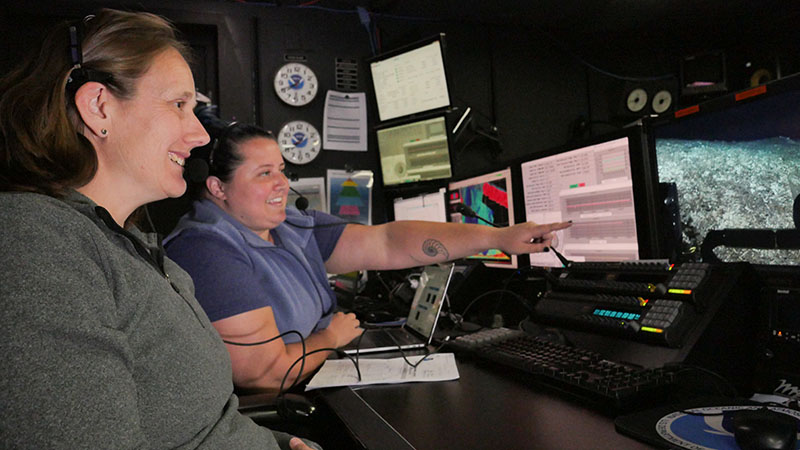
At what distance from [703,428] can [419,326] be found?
0.86 meters

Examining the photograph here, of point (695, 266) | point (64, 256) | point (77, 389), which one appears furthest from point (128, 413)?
point (695, 266)

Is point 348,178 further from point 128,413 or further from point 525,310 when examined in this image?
point 128,413

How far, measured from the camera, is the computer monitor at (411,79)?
264cm

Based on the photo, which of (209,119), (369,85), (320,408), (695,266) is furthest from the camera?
(369,85)

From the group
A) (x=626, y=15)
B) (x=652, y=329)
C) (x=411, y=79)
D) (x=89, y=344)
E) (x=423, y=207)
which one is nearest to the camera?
(x=89, y=344)

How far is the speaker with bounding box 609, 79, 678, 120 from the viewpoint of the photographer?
3510mm

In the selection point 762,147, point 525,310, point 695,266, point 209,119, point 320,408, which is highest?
point 209,119

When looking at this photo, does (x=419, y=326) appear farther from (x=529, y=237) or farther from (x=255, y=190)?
(x=255, y=190)

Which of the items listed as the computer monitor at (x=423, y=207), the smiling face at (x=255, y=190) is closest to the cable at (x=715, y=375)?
the smiling face at (x=255, y=190)

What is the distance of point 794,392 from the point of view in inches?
32.0

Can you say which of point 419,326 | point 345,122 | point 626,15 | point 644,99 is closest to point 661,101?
point 644,99

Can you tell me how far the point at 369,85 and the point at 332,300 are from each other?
1.60 metres

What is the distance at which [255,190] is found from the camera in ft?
4.86

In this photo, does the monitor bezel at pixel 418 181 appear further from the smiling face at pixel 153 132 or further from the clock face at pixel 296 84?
the smiling face at pixel 153 132
